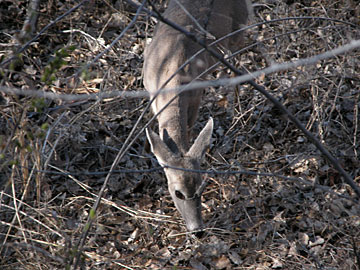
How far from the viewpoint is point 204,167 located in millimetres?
5566

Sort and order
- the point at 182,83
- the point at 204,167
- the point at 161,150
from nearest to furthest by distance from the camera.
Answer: the point at 161,150
the point at 182,83
the point at 204,167

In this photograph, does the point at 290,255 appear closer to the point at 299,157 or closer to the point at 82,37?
the point at 299,157

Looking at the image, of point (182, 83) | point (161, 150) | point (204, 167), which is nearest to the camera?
point (161, 150)

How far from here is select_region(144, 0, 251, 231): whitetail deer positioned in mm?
4566

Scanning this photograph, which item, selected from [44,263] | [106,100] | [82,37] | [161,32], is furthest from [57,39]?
[44,263]

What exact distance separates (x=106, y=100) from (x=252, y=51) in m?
2.32

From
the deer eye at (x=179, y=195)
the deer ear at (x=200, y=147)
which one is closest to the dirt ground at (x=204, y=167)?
the deer eye at (x=179, y=195)

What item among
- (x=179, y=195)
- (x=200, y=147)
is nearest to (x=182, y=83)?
(x=200, y=147)

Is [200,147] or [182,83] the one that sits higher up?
[182,83]

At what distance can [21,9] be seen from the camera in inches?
313

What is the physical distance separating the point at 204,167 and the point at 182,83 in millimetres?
967

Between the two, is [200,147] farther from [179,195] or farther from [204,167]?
[204,167]

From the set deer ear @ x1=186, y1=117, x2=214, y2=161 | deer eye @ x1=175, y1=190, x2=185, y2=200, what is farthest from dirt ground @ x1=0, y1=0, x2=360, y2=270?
deer ear @ x1=186, y1=117, x2=214, y2=161

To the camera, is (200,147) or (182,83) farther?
(182,83)
